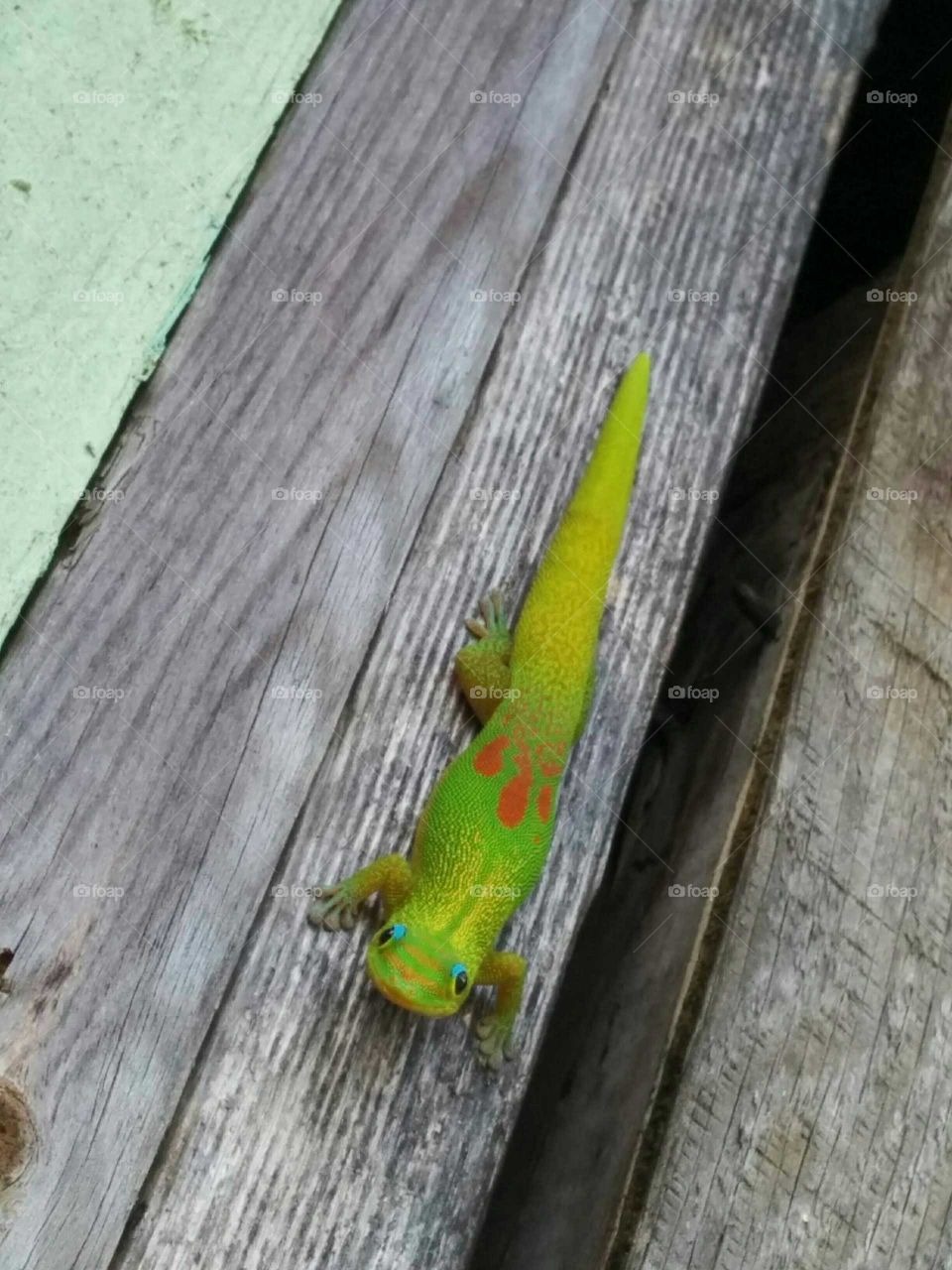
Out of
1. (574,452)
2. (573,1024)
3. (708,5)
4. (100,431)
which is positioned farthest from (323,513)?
(708,5)

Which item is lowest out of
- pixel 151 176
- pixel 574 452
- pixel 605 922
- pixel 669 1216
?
pixel 605 922

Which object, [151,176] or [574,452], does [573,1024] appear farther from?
[151,176]

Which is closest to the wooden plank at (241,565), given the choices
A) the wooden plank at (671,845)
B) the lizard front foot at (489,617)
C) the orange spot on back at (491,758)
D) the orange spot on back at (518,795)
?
the lizard front foot at (489,617)

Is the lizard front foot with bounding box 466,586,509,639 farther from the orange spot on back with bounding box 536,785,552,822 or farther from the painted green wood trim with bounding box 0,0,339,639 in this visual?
the painted green wood trim with bounding box 0,0,339,639

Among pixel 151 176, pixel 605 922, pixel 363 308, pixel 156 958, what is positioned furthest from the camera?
pixel 605 922

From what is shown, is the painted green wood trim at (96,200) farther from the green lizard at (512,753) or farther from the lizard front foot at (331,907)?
the green lizard at (512,753)

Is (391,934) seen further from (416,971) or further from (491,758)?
(491,758)

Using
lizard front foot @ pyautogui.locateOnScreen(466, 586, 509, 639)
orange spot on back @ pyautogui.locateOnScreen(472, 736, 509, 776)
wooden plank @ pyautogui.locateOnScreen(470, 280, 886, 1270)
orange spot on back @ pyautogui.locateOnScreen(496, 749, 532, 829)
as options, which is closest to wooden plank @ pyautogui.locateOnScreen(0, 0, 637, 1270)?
lizard front foot @ pyautogui.locateOnScreen(466, 586, 509, 639)
